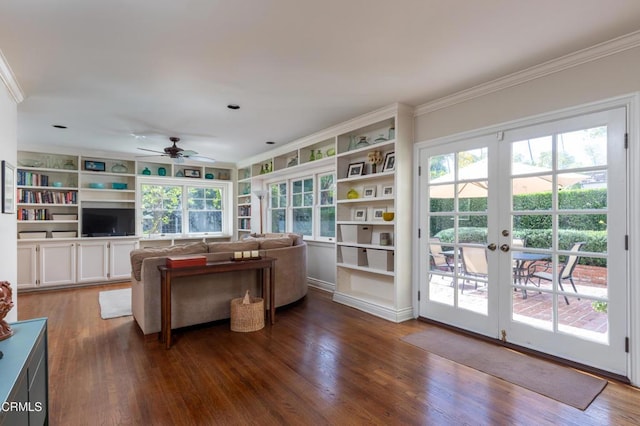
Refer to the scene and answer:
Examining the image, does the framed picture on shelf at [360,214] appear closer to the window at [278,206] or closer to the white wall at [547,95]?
the white wall at [547,95]

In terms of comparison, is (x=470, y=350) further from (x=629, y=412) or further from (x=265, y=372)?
(x=265, y=372)

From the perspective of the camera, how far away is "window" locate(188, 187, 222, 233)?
730cm

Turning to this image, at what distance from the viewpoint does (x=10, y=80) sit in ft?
9.60

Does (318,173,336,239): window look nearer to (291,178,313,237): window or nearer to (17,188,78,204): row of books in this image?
(291,178,313,237): window

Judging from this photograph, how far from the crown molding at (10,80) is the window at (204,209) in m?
4.08

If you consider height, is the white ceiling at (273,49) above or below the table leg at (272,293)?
above

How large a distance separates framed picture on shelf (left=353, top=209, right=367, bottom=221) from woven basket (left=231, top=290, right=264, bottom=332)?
1810mm

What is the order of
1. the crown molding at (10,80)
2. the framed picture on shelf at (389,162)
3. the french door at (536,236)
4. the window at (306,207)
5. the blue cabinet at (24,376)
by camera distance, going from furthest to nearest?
the window at (306,207), the framed picture on shelf at (389,162), the crown molding at (10,80), the french door at (536,236), the blue cabinet at (24,376)

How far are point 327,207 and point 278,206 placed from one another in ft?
5.09

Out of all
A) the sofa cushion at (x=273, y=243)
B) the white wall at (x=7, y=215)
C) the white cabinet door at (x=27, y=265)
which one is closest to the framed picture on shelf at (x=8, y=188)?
the white wall at (x=7, y=215)

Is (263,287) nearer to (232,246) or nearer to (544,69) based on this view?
(232,246)

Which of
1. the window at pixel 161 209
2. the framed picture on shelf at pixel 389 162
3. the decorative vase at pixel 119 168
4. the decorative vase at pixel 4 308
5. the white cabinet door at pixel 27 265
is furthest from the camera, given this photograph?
the window at pixel 161 209

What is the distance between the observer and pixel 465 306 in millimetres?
3453

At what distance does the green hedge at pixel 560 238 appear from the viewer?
8.45 ft
